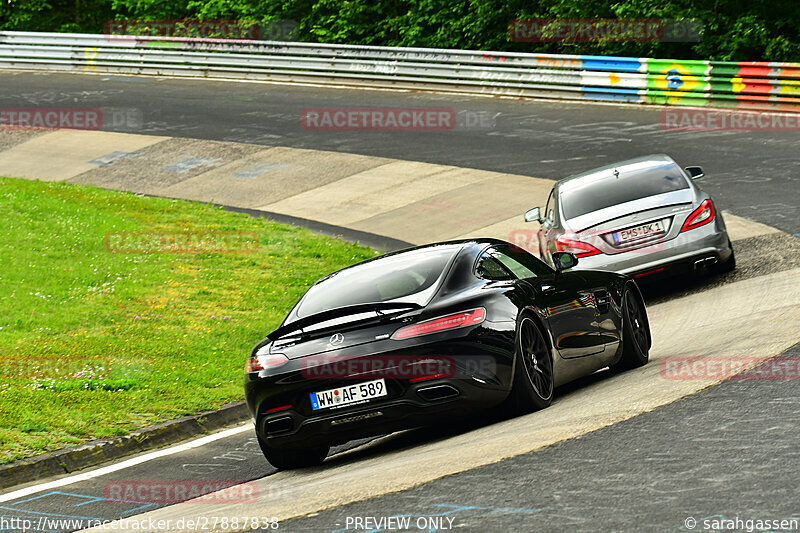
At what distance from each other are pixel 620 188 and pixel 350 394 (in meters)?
7.26

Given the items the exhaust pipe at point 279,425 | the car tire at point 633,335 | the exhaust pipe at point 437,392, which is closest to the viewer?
the exhaust pipe at point 437,392

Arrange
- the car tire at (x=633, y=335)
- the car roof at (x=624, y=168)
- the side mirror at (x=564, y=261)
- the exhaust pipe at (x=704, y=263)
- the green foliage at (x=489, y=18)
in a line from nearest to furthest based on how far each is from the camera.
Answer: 1. the side mirror at (x=564, y=261)
2. the car tire at (x=633, y=335)
3. the exhaust pipe at (x=704, y=263)
4. the car roof at (x=624, y=168)
5. the green foliage at (x=489, y=18)

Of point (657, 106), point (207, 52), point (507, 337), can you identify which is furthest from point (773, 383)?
point (207, 52)

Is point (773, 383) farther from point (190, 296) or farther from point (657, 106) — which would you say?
point (657, 106)

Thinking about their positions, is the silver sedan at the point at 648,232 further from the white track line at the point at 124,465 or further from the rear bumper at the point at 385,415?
the rear bumper at the point at 385,415

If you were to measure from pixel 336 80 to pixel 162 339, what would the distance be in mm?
21216

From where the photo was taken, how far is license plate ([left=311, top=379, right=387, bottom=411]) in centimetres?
737

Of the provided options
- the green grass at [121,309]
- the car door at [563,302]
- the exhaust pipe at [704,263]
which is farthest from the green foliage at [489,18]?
the car door at [563,302]

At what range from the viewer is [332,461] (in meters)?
8.20

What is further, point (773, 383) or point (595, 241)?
point (595, 241)

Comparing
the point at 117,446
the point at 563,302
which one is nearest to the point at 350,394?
the point at 563,302

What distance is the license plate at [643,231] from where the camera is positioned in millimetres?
13062

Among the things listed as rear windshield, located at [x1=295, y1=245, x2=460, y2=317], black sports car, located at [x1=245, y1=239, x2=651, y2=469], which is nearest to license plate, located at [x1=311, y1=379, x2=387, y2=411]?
black sports car, located at [x1=245, y1=239, x2=651, y2=469]

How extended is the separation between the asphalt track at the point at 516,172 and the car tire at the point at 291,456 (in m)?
0.19
